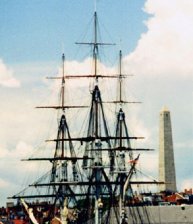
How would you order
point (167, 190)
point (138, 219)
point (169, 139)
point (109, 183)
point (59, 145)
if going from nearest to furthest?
point (109, 183) → point (138, 219) → point (59, 145) → point (169, 139) → point (167, 190)

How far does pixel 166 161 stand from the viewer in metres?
128

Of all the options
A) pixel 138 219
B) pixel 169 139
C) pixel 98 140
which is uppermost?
pixel 169 139

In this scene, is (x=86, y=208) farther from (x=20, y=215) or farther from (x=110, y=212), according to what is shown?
(x=20, y=215)

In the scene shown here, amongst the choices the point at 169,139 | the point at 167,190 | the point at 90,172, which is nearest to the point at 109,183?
the point at 90,172

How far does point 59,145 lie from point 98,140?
15251 mm

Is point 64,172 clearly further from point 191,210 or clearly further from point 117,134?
point 191,210

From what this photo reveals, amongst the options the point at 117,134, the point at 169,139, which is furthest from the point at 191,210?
the point at 169,139

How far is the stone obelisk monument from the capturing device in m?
126

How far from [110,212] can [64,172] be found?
301 inches

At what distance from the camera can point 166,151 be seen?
12688 cm

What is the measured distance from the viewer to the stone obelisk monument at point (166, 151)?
126m

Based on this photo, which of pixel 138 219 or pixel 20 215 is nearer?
pixel 138 219

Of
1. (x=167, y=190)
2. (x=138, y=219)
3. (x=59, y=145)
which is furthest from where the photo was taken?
(x=167, y=190)

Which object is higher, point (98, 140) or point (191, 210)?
point (98, 140)
